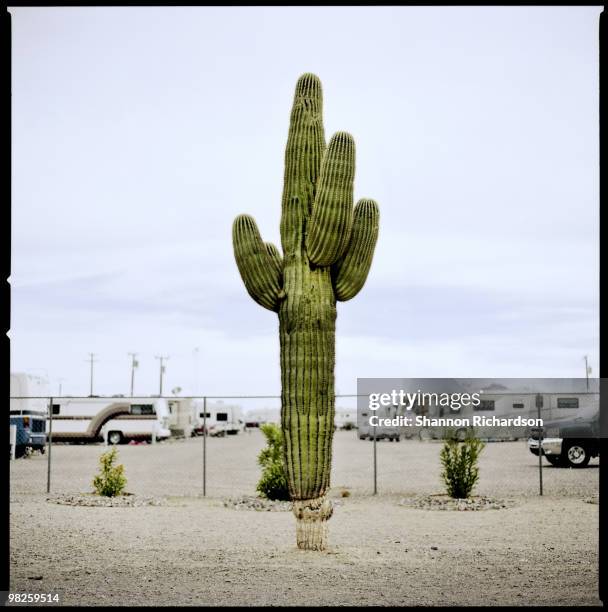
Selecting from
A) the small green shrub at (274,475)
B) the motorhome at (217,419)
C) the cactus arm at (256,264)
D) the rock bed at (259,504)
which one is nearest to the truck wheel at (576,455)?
the rock bed at (259,504)

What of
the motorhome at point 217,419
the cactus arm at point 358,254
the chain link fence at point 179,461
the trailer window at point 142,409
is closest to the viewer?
the cactus arm at point 358,254

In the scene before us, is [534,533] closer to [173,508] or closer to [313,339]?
[313,339]

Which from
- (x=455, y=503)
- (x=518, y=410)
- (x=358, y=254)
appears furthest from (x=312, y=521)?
(x=518, y=410)

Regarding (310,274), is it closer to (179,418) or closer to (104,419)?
(104,419)

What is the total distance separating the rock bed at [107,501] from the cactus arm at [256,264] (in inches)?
275

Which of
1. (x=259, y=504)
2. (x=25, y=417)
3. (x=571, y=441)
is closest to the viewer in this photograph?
(x=259, y=504)

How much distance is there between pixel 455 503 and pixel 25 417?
56.2 ft

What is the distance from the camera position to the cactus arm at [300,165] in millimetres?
9047

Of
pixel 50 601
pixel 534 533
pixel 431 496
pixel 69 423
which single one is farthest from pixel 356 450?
pixel 50 601

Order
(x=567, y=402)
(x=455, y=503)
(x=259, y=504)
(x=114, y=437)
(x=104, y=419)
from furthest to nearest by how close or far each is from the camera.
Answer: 1. (x=114, y=437)
2. (x=104, y=419)
3. (x=567, y=402)
4. (x=455, y=503)
5. (x=259, y=504)

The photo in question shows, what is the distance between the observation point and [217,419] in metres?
56.5

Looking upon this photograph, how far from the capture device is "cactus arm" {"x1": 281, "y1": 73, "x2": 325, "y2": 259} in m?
9.05

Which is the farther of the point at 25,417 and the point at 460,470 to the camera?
the point at 25,417

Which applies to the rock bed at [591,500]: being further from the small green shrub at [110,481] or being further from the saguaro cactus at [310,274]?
the small green shrub at [110,481]
